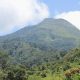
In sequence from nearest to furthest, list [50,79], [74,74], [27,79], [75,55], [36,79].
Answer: [74,74], [50,79], [36,79], [27,79], [75,55]

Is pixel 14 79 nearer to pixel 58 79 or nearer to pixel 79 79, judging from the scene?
pixel 58 79

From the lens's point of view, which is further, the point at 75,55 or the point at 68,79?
the point at 75,55

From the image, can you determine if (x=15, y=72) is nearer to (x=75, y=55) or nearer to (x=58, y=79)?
(x=58, y=79)

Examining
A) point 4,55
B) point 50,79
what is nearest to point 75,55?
point 4,55

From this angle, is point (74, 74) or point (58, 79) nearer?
point (74, 74)

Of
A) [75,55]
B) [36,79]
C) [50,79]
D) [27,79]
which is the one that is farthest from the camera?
[75,55]

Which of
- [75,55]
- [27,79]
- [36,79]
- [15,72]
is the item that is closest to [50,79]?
[36,79]

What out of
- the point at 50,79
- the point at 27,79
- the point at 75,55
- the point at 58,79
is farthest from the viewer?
the point at 75,55

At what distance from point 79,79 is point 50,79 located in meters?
44.0

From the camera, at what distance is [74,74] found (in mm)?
23172

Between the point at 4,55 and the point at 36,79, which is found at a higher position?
the point at 4,55

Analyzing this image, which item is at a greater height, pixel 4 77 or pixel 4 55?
pixel 4 55

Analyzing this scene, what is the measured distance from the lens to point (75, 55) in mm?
122875

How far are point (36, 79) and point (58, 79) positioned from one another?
625 inches
